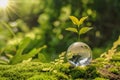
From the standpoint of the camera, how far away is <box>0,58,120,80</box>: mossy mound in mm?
2688

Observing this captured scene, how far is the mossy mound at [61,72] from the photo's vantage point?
8.82ft

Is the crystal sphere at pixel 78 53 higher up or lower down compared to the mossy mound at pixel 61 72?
higher up

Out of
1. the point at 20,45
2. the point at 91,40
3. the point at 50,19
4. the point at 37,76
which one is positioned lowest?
the point at 37,76

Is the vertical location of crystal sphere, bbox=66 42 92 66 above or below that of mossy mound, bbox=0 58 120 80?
above

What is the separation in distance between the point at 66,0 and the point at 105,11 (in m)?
1.27

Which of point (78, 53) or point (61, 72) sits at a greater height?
point (78, 53)

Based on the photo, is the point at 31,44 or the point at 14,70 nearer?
the point at 14,70

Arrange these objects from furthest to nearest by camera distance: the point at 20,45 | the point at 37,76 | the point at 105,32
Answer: the point at 105,32
the point at 20,45
the point at 37,76

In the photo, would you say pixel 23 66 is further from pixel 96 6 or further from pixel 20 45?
pixel 96 6

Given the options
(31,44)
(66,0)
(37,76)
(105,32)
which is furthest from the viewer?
(105,32)

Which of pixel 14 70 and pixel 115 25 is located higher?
pixel 115 25

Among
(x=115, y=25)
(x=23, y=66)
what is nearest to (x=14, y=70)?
(x=23, y=66)

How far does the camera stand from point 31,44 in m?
5.16

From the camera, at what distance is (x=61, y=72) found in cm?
275
